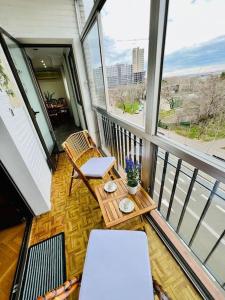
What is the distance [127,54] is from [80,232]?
1914 millimetres

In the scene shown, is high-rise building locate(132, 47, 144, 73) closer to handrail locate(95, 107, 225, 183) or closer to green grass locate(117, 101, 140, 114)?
green grass locate(117, 101, 140, 114)

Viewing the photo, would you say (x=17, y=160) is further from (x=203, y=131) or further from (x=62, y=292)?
(x=203, y=131)

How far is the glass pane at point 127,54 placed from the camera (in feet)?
3.51

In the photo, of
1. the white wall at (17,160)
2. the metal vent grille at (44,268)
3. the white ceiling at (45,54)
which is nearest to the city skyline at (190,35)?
the white wall at (17,160)

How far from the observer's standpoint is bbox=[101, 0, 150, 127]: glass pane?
107 cm

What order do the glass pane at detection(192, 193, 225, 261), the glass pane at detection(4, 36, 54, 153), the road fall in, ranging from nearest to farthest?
the road
the glass pane at detection(192, 193, 225, 261)
the glass pane at detection(4, 36, 54, 153)

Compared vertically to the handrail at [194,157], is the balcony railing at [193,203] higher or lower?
lower

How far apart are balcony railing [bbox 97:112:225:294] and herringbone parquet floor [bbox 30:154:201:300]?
0.70ft

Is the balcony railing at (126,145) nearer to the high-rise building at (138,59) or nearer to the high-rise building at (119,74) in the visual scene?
the high-rise building at (119,74)

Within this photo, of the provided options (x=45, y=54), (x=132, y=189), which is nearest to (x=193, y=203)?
(x=132, y=189)

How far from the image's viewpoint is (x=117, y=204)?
1.23 m

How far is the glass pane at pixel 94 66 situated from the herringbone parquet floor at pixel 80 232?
1.54 metres

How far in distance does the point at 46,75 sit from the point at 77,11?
256 inches

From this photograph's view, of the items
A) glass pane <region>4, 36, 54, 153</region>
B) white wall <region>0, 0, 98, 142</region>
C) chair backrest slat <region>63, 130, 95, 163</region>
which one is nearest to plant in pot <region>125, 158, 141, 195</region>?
chair backrest slat <region>63, 130, 95, 163</region>
